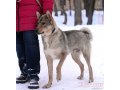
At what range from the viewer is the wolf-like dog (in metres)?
1.71

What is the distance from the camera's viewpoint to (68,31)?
1759 millimetres

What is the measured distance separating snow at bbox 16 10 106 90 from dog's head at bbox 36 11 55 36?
3 cm

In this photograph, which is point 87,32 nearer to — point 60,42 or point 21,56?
point 60,42

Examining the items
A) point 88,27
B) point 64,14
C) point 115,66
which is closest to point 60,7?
point 64,14

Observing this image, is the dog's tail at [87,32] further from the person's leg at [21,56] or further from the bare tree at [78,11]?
the person's leg at [21,56]

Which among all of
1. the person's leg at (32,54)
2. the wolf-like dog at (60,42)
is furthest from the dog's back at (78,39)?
the person's leg at (32,54)

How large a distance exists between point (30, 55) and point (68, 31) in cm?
18

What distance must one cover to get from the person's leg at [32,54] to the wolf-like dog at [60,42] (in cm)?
3

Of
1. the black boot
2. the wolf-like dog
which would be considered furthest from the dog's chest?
the black boot

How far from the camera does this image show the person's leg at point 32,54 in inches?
67.2

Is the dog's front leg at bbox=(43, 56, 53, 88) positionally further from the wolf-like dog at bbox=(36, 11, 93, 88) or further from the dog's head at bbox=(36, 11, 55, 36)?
the dog's head at bbox=(36, 11, 55, 36)

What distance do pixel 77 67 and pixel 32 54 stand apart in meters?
0.18

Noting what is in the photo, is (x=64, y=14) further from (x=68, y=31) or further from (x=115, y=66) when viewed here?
(x=115, y=66)

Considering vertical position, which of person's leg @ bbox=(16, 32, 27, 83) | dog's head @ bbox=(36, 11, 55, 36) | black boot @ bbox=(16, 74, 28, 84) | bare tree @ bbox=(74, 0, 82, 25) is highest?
bare tree @ bbox=(74, 0, 82, 25)
